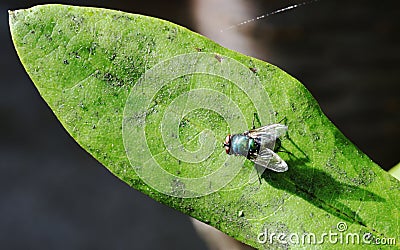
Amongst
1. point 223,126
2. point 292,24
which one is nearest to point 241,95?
point 223,126

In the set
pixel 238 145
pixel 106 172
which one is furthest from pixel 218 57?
pixel 106 172

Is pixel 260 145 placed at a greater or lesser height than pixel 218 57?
lesser

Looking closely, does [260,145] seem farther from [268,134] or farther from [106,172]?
[106,172]

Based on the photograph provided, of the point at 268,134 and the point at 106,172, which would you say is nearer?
the point at 268,134

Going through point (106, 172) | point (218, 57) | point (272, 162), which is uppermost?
point (218, 57)

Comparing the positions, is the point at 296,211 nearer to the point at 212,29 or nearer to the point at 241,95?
the point at 241,95

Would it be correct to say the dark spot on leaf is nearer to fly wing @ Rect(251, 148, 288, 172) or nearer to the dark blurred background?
fly wing @ Rect(251, 148, 288, 172)

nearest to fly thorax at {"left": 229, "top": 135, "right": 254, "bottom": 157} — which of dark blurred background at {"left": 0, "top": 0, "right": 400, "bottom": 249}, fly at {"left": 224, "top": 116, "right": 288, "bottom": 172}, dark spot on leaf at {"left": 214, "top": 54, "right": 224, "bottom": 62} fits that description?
fly at {"left": 224, "top": 116, "right": 288, "bottom": 172}
